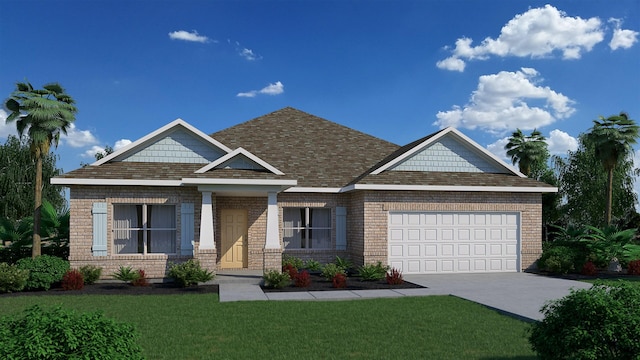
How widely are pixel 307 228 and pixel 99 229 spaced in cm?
770

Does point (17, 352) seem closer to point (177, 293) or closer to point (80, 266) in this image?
point (177, 293)

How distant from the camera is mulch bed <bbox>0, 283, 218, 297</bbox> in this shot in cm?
1501

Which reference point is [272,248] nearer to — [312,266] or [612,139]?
[312,266]

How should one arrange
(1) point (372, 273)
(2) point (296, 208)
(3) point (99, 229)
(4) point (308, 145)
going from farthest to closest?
(4) point (308, 145), (2) point (296, 208), (3) point (99, 229), (1) point (372, 273)

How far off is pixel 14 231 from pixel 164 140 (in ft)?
22.1

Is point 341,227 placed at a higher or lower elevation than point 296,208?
lower

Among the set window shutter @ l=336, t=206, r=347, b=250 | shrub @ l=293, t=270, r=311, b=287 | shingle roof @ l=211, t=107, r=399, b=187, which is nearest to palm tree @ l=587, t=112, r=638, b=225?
shingle roof @ l=211, t=107, r=399, b=187

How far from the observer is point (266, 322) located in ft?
34.7

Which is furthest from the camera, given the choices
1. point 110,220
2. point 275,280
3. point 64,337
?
point 110,220

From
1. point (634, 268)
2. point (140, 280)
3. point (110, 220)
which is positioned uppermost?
point (110, 220)

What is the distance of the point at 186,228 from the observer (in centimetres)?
1812

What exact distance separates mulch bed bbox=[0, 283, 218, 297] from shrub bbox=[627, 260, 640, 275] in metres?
15.9

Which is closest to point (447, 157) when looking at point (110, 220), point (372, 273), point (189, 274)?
point (372, 273)

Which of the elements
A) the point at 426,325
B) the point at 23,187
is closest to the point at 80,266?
the point at 426,325
